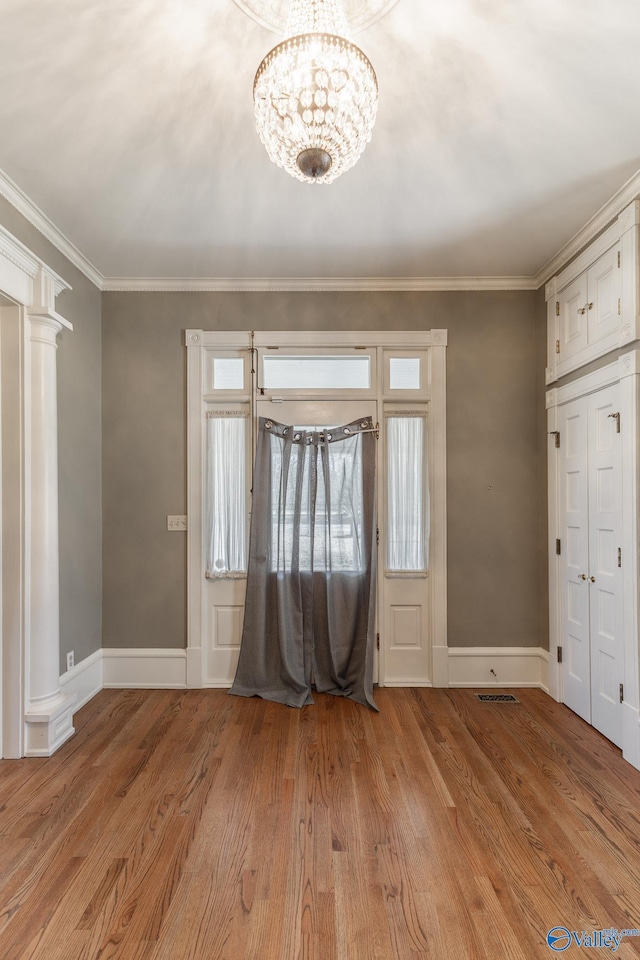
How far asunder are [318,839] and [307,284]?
131 inches

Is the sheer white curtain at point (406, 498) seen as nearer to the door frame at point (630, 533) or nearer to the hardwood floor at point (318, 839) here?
the hardwood floor at point (318, 839)

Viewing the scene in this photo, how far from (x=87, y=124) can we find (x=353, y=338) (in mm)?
2032

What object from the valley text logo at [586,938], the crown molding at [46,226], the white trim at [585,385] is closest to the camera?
the valley text logo at [586,938]

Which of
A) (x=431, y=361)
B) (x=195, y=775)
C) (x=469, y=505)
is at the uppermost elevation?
(x=431, y=361)

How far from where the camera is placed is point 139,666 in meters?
3.66

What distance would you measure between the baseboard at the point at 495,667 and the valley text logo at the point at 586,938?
2024 mm

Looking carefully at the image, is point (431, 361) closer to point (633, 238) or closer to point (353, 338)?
point (353, 338)

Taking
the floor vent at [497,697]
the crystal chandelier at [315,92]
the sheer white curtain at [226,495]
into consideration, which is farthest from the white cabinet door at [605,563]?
the sheer white curtain at [226,495]

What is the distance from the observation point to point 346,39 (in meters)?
1.40

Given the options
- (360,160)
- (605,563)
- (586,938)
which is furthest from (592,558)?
(360,160)

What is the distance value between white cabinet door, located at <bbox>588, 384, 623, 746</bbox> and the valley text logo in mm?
1316

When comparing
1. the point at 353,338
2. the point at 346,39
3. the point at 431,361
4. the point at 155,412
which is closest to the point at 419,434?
the point at 431,361

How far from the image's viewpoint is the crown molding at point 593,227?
2584mm

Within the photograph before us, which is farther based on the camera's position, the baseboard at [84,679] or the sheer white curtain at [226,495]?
the sheer white curtain at [226,495]
